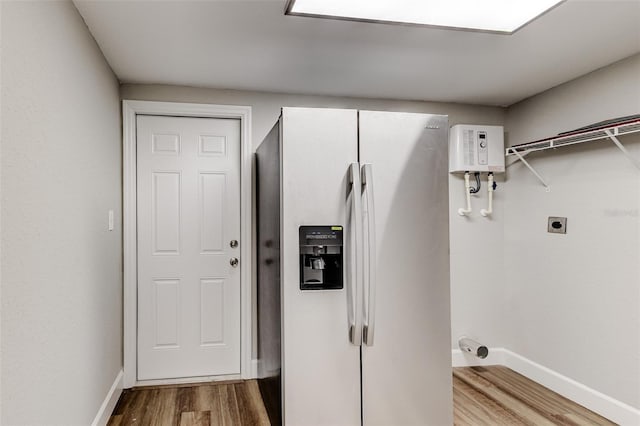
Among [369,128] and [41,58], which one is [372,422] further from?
[41,58]

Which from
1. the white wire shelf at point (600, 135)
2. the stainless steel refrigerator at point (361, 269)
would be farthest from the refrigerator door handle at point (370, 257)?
the white wire shelf at point (600, 135)

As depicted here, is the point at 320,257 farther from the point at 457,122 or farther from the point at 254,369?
the point at 457,122

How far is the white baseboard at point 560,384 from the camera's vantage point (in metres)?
2.82

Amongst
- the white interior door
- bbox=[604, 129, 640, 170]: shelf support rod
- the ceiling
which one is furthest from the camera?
the white interior door

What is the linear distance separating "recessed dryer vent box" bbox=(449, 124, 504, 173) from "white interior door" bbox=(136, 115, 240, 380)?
6.04ft

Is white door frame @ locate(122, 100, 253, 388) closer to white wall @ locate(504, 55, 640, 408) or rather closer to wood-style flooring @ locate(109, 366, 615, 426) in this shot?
wood-style flooring @ locate(109, 366, 615, 426)

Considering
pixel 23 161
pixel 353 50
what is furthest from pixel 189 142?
pixel 23 161

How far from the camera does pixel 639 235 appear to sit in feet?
9.08

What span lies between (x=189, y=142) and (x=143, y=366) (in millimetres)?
1763

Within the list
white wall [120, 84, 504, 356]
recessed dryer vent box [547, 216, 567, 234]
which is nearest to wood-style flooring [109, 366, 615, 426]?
white wall [120, 84, 504, 356]

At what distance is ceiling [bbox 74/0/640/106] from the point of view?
7.25ft

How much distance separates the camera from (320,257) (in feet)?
7.88

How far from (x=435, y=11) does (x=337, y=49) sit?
78 centimetres

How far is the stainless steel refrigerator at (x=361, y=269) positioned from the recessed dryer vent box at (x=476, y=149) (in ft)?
4.41
